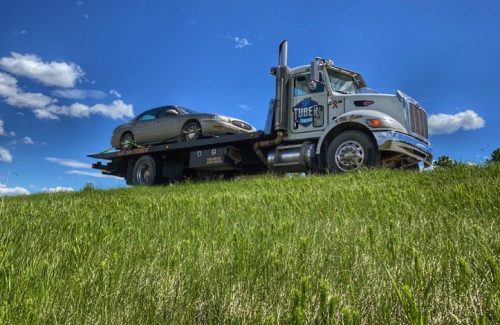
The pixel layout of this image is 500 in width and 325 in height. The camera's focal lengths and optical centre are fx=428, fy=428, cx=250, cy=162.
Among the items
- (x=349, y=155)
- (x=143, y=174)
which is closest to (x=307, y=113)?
(x=349, y=155)

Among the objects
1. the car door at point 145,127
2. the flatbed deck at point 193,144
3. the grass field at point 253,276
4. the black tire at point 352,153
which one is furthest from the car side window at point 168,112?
the grass field at point 253,276

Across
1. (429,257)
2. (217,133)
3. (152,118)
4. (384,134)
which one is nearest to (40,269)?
(429,257)

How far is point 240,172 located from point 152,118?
149 inches

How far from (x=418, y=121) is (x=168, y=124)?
25.9 ft

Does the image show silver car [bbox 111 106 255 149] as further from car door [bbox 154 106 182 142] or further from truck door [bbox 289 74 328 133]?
truck door [bbox 289 74 328 133]

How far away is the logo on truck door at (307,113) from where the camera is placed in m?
11.1

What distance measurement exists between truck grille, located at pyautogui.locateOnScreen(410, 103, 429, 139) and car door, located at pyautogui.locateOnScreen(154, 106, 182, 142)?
7275 mm

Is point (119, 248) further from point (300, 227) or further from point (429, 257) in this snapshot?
point (429, 257)

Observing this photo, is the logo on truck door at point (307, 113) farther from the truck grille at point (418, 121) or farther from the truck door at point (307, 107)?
the truck grille at point (418, 121)

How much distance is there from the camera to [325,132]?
10570 mm

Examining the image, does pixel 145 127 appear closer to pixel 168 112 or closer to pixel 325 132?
pixel 168 112

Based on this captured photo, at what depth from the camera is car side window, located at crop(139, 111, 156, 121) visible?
49.9 feet

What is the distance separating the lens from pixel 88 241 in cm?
287

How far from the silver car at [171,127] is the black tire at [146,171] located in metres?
0.67
